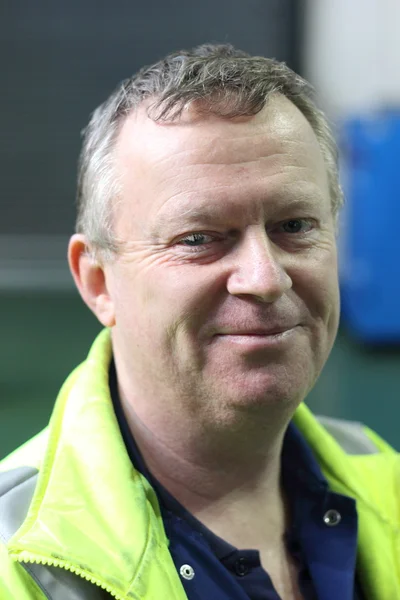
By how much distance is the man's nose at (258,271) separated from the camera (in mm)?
1150

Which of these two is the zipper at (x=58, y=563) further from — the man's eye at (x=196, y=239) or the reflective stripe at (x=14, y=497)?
the man's eye at (x=196, y=239)

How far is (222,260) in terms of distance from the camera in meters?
1.20

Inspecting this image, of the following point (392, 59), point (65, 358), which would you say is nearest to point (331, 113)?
point (392, 59)

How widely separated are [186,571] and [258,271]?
0.44m

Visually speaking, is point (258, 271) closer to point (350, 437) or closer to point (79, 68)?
point (350, 437)

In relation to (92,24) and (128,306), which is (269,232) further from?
(92,24)

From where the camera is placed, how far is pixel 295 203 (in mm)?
1232

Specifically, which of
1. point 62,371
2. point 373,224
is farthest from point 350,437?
point 373,224

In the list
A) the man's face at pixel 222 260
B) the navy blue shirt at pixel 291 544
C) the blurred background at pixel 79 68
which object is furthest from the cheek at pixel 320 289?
the blurred background at pixel 79 68

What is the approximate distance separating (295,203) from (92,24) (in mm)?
4956

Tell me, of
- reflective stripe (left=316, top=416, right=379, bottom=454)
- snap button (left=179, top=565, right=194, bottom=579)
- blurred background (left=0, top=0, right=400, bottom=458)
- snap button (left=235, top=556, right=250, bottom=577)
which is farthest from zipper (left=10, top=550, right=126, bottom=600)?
blurred background (left=0, top=0, right=400, bottom=458)

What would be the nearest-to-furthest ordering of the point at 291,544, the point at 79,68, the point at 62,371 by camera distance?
the point at 291,544 → the point at 62,371 → the point at 79,68

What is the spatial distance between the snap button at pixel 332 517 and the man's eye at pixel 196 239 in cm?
53

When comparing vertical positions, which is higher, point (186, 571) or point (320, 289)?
point (320, 289)
